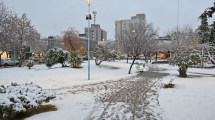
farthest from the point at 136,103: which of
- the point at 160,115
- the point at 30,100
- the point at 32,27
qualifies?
the point at 32,27

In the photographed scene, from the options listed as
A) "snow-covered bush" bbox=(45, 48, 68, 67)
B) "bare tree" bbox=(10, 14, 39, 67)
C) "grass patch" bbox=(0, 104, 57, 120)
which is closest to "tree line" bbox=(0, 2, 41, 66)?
"bare tree" bbox=(10, 14, 39, 67)

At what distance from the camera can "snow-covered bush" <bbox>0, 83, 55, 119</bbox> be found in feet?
28.0

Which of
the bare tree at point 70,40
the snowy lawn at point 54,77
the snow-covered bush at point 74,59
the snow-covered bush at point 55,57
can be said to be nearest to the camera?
the snowy lawn at point 54,77

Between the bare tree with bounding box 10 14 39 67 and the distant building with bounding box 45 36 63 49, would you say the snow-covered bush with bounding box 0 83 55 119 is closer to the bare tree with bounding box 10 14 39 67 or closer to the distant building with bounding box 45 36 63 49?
the bare tree with bounding box 10 14 39 67

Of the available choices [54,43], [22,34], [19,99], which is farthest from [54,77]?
[54,43]

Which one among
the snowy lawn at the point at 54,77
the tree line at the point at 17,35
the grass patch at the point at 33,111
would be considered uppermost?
the tree line at the point at 17,35

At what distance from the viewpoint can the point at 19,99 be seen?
898cm

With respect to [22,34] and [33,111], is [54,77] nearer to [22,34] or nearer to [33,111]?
[33,111]

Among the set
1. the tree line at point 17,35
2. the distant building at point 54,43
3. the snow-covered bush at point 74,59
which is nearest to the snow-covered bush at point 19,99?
the snow-covered bush at point 74,59

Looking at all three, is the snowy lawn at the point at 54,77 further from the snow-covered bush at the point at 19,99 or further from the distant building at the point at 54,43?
the distant building at the point at 54,43

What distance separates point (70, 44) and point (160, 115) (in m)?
54.7

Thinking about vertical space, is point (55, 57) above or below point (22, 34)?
below

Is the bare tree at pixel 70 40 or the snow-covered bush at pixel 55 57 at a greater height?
the bare tree at pixel 70 40

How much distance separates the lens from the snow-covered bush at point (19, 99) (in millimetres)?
8523
